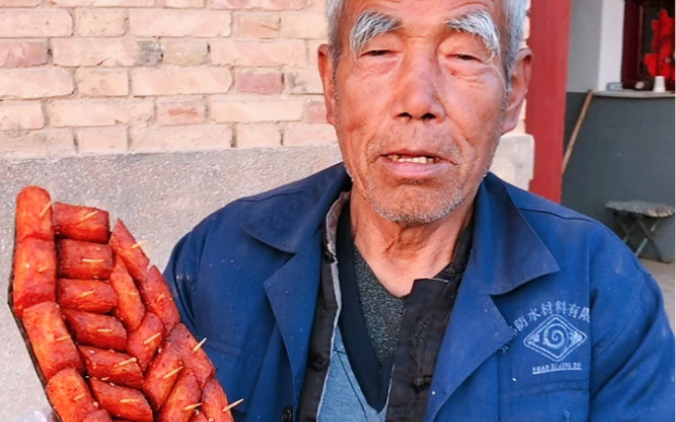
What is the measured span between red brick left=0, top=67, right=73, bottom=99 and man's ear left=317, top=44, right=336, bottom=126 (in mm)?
1274

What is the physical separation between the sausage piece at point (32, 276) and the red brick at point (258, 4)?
6.15 ft

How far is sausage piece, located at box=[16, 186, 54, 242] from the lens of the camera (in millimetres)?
1224

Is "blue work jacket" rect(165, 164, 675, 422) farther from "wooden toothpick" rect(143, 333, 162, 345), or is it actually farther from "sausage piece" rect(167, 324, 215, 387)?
"wooden toothpick" rect(143, 333, 162, 345)

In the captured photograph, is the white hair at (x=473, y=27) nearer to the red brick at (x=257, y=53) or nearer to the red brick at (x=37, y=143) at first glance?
the red brick at (x=257, y=53)

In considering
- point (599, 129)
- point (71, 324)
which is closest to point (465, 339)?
point (71, 324)

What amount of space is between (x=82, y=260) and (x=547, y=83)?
307 cm

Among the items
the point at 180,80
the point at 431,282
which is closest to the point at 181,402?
the point at 431,282

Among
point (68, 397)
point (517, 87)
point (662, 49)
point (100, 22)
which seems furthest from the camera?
point (662, 49)

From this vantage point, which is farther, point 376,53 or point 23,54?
point 23,54

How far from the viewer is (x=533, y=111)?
376 centimetres

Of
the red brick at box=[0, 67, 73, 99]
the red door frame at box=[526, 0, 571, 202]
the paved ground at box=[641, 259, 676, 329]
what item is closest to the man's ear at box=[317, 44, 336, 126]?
the red brick at box=[0, 67, 73, 99]

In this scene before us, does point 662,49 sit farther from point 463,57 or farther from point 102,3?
point 463,57

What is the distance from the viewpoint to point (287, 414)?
5.19ft

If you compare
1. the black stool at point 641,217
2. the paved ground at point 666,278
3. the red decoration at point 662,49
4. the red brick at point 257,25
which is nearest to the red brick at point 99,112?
the red brick at point 257,25
